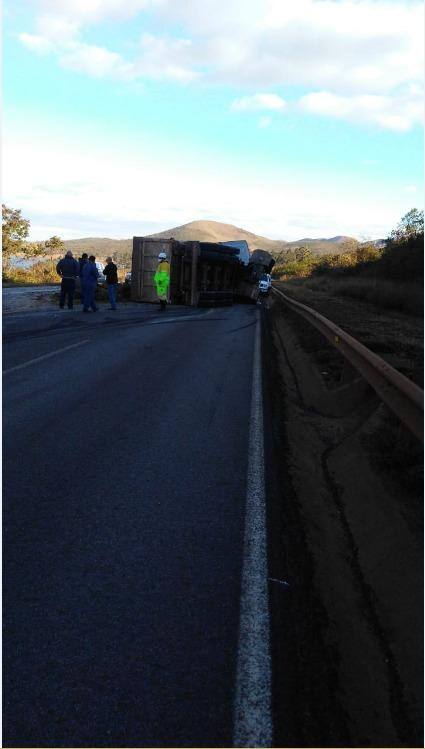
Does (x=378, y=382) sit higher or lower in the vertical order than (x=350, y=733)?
→ higher

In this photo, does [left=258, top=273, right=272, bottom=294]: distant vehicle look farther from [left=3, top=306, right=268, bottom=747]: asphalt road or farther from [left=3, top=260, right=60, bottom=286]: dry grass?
[left=3, top=306, right=268, bottom=747]: asphalt road

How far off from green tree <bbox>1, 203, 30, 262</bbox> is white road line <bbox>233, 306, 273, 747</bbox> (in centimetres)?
4864

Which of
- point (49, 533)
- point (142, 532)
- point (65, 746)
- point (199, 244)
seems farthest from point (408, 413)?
point (199, 244)

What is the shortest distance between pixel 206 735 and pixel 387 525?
7.62 feet

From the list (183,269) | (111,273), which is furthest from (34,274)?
(111,273)

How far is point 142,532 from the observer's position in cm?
398

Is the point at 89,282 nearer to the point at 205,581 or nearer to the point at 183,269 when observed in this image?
the point at 183,269

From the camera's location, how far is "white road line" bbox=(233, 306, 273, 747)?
2395 mm

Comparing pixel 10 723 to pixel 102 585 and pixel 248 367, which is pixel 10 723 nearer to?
pixel 102 585

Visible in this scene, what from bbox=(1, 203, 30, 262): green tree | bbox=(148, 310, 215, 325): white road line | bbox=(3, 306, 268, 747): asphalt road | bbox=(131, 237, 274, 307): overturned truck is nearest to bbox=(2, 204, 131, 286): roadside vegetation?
bbox=(1, 203, 30, 262): green tree

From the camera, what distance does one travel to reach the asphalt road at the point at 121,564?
8.00 feet

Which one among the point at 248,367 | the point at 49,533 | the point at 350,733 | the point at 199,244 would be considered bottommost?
the point at 350,733

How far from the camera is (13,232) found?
161 feet

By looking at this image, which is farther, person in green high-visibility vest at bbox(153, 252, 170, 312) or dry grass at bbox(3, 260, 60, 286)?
dry grass at bbox(3, 260, 60, 286)
